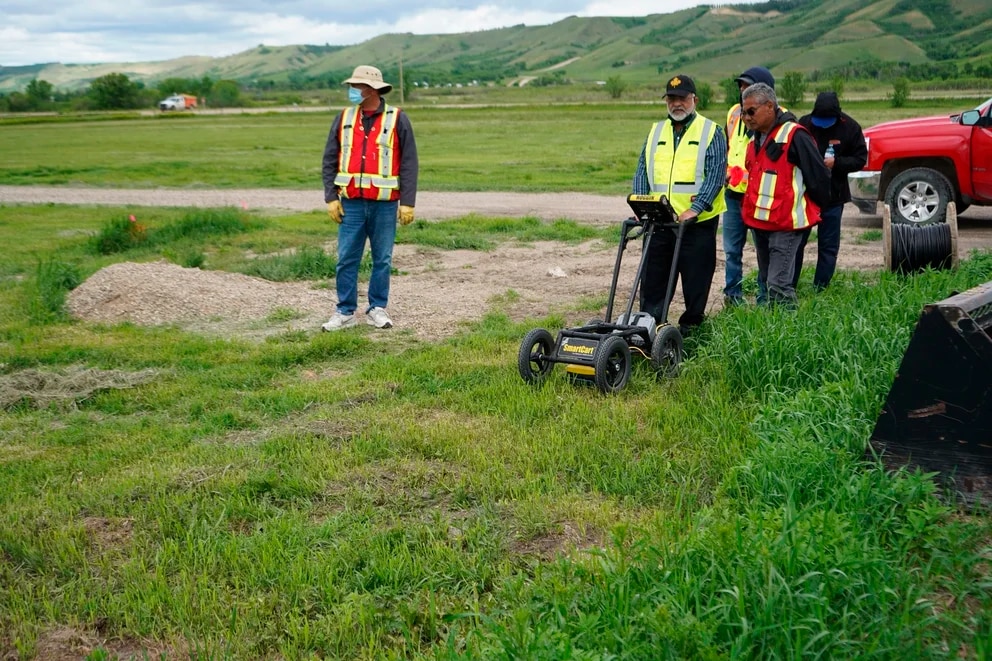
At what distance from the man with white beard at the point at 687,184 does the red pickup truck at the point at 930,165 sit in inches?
240

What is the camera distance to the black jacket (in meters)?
8.33

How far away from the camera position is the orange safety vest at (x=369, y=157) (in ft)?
28.5

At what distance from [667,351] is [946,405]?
8.63 feet

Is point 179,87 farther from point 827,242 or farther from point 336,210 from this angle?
point 827,242

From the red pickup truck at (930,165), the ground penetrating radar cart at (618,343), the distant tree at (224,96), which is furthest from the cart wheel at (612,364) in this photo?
the distant tree at (224,96)

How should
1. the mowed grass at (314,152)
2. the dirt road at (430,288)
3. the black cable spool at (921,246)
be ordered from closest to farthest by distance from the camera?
the black cable spool at (921,246) → the dirt road at (430,288) → the mowed grass at (314,152)

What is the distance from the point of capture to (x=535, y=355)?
21.8ft

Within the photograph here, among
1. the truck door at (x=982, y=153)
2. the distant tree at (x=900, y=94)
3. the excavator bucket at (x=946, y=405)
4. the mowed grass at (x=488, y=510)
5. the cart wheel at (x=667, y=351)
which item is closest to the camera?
the mowed grass at (x=488, y=510)

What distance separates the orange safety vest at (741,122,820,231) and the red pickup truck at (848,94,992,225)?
5884 millimetres

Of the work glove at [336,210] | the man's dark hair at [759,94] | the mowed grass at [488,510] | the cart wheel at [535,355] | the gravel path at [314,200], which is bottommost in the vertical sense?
the mowed grass at [488,510]

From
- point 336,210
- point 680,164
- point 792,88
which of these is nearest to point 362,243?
point 336,210

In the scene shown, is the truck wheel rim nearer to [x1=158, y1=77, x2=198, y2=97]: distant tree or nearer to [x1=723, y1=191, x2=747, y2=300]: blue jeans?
[x1=723, y1=191, x2=747, y2=300]: blue jeans

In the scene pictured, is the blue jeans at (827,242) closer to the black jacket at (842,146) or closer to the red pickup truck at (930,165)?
the black jacket at (842,146)

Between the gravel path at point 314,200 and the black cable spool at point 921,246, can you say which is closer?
the black cable spool at point 921,246
